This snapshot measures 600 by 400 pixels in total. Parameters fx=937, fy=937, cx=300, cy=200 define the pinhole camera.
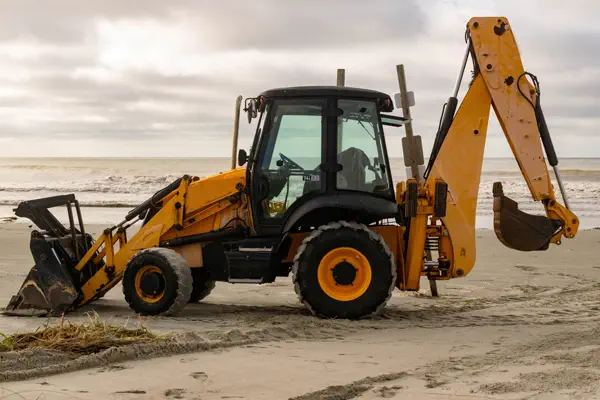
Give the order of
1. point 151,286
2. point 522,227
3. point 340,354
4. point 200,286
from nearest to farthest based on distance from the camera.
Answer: point 340,354, point 151,286, point 522,227, point 200,286

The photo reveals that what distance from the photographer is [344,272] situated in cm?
912

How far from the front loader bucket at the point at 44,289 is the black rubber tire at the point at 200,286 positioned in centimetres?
144

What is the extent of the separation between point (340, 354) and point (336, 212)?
2379mm

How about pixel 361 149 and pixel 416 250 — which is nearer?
pixel 416 250

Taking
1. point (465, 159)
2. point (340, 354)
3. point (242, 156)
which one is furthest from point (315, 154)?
point (340, 354)

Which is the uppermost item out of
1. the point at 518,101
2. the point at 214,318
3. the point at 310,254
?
the point at 518,101

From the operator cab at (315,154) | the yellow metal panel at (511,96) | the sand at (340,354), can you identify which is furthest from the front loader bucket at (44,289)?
the yellow metal panel at (511,96)

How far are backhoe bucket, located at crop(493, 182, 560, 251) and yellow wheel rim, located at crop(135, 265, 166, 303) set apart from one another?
3448mm

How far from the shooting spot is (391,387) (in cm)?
605

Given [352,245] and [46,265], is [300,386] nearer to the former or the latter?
[352,245]

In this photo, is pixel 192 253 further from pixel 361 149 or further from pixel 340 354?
pixel 340 354

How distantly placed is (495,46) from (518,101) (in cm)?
62

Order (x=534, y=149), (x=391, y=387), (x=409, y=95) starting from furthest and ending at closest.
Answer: (x=409, y=95), (x=534, y=149), (x=391, y=387)

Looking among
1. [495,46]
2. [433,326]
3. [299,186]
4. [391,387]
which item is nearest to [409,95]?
[495,46]
